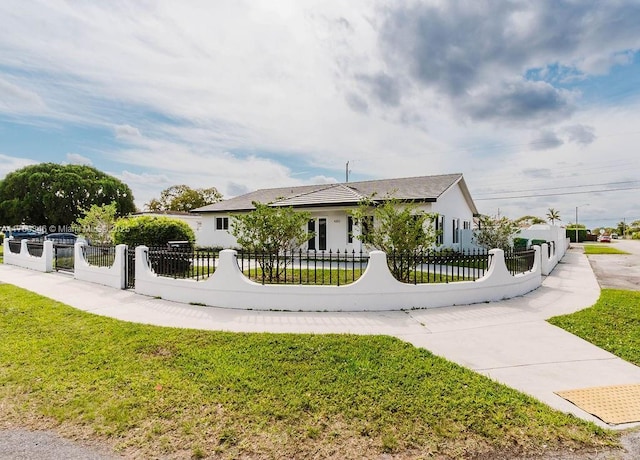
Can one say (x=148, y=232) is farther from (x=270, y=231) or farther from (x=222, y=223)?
(x=222, y=223)

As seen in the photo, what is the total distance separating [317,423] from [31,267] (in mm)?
16817

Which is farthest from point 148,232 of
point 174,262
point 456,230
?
point 456,230

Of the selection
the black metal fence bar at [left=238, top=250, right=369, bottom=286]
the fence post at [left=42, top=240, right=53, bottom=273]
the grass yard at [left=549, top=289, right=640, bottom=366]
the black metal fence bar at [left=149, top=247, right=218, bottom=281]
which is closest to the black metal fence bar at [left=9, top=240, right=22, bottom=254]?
the fence post at [left=42, top=240, right=53, bottom=273]

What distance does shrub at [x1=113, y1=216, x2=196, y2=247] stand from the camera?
11805 millimetres

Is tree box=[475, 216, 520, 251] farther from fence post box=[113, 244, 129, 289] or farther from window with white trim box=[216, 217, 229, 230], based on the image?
fence post box=[113, 244, 129, 289]

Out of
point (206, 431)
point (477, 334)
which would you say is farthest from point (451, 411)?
point (477, 334)

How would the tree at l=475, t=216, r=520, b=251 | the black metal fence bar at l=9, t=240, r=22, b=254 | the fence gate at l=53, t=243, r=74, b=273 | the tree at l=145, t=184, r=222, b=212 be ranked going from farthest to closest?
1. the tree at l=145, t=184, r=222, b=212
2. the tree at l=475, t=216, r=520, b=251
3. the black metal fence bar at l=9, t=240, r=22, b=254
4. the fence gate at l=53, t=243, r=74, b=273

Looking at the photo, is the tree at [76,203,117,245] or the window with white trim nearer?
the tree at [76,203,117,245]

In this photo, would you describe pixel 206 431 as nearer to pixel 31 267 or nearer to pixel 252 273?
pixel 252 273

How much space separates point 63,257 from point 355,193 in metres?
13.6

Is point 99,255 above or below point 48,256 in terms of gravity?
above

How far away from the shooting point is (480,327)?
20.8ft

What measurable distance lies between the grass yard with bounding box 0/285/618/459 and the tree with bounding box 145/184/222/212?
169ft

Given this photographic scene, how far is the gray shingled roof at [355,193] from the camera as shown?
1792cm
